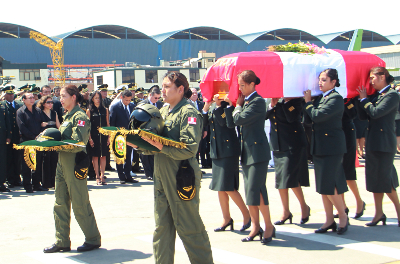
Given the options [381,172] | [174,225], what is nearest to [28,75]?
[381,172]

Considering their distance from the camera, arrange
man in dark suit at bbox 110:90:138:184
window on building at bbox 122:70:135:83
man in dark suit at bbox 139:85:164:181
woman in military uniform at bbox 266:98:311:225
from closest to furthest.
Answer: woman in military uniform at bbox 266:98:311:225
man in dark suit at bbox 110:90:138:184
man in dark suit at bbox 139:85:164:181
window on building at bbox 122:70:135:83

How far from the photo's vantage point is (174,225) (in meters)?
4.27

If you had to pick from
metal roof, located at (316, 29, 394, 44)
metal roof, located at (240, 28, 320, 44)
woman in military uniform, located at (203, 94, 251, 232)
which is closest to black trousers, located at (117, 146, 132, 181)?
woman in military uniform, located at (203, 94, 251, 232)

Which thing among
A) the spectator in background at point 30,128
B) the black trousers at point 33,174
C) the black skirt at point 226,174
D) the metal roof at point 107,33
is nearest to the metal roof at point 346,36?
the metal roof at point 107,33

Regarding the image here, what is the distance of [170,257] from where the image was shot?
167 inches

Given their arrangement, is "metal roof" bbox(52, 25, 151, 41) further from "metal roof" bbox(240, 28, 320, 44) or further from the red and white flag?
the red and white flag

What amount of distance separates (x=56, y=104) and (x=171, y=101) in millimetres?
7881

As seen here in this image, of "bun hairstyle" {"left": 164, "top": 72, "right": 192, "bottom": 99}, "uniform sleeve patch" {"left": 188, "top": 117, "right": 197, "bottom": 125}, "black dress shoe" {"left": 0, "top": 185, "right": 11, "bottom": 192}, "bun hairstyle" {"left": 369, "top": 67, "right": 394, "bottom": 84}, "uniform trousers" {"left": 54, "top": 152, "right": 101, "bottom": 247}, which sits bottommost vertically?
"black dress shoe" {"left": 0, "top": 185, "right": 11, "bottom": 192}

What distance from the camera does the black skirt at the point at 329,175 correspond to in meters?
6.03

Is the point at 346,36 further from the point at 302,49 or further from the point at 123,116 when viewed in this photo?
the point at 302,49

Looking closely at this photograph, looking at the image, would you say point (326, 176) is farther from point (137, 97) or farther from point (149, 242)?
point (137, 97)

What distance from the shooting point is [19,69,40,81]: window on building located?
56.8 metres

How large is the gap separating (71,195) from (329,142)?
11.1 ft

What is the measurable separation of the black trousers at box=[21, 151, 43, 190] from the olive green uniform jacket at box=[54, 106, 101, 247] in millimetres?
4405
